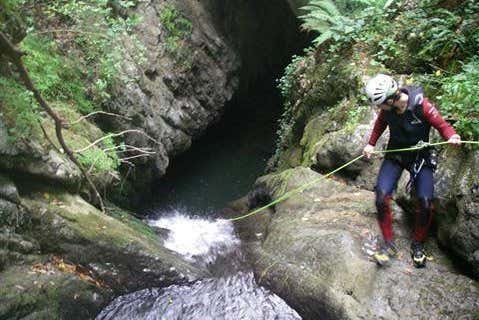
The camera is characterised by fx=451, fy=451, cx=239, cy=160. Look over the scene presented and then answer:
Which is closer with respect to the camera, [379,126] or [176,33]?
[379,126]

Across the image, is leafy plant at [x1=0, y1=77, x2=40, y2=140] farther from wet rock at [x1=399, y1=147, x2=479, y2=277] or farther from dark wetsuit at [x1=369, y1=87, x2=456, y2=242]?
wet rock at [x1=399, y1=147, x2=479, y2=277]

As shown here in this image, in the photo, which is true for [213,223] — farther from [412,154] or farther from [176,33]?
[176,33]

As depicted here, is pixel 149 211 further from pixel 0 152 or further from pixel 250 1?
pixel 250 1

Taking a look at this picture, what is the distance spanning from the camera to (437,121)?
5.26 metres

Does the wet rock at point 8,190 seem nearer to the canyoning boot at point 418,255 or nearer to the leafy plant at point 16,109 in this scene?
the leafy plant at point 16,109

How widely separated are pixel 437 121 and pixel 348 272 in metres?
2.12

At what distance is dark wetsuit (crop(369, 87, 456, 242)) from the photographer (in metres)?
5.35

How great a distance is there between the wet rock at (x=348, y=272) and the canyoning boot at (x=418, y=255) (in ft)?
0.29

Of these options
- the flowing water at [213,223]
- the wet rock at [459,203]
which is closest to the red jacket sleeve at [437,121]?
the wet rock at [459,203]

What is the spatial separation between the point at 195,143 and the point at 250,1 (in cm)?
551

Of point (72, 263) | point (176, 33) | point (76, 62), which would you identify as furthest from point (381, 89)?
point (176, 33)

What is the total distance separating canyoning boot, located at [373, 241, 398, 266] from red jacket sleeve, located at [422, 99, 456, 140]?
62.6 inches

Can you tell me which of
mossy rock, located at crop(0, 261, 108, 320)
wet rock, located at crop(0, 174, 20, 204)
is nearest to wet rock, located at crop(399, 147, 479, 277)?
mossy rock, located at crop(0, 261, 108, 320)

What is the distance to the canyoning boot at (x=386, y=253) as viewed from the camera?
5.67 m
